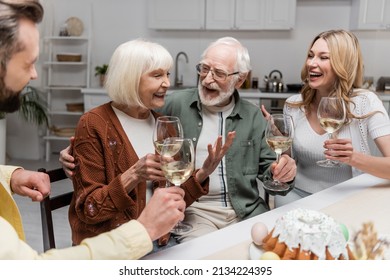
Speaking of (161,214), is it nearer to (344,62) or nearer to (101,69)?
(344,62)

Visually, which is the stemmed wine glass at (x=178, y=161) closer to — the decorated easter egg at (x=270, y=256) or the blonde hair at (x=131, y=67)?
the decorated easter egg at (x=270, y=256)

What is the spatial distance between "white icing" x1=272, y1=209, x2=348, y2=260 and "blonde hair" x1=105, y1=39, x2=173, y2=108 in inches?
25.7

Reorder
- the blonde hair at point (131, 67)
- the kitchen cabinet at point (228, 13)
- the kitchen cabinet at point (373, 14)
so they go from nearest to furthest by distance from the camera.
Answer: the blonde hair at point (131, 67) → the kitchen cabinet at point (373, 14) → the kitchen cabinet at point (228, 13)

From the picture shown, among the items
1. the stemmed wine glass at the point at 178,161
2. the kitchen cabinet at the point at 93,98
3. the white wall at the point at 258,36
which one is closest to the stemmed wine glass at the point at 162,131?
the stemmed wine glass at the point at 178,161

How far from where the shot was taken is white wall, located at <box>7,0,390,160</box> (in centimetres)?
383

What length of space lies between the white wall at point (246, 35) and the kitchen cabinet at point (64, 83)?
0.10 m

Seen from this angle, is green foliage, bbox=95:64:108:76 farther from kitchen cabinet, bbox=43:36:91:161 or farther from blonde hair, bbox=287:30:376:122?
blonde hair, bbox=287:30:376:122

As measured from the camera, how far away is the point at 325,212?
1.04 metres

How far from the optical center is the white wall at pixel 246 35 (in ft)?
12.6

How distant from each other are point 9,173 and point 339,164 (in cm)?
101

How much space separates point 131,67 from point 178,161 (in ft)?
1.53

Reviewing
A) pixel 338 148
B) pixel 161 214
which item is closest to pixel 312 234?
pixel 161 214

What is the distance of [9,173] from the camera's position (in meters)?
1.01
